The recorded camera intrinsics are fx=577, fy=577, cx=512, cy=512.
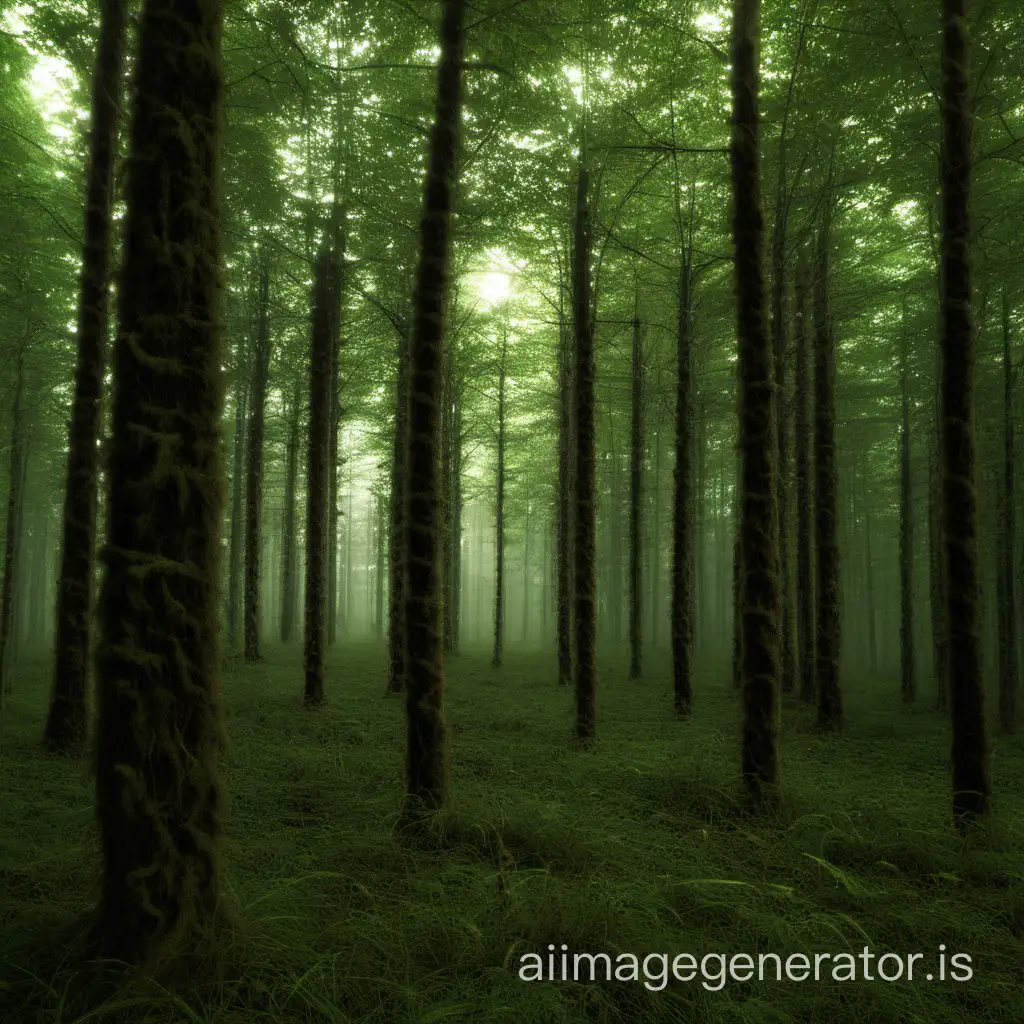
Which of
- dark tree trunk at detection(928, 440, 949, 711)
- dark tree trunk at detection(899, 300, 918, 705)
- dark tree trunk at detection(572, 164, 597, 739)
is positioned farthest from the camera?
dark tree trunk at detection(899, 300, 918, 705)

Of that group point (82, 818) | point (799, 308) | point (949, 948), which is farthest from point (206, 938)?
point (799, 308)

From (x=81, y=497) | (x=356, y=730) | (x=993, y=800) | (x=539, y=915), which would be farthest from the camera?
(x=356, y=730)

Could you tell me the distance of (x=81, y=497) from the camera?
274 inches

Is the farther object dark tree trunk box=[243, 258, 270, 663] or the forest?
dark tree trunk box=[243, 258, 270, 663]

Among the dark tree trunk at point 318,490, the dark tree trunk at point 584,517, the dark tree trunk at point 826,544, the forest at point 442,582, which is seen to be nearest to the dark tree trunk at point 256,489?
the forest at point 442,582

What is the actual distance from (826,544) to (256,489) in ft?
44.2

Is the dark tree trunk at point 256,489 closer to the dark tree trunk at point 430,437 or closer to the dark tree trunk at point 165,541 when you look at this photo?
the dark tree trunk at point 430,437

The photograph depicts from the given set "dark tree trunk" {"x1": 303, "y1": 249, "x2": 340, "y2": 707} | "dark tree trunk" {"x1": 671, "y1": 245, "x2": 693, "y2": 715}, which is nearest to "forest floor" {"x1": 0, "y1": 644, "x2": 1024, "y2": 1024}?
"dark tree trunk" {"x1": 303, "y1": 249, "x2": 340, "y2": 707}

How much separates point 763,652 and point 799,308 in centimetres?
867

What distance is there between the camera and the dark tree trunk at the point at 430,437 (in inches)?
209

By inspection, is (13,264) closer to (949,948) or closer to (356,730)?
(356,730)

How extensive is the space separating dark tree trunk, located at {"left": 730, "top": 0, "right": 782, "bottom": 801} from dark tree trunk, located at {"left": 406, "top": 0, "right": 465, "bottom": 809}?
9.27 feet

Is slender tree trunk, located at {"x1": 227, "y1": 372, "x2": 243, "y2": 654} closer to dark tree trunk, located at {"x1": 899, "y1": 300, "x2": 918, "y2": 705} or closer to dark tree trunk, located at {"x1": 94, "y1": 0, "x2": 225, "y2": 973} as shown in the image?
dark tree trunk, located at {"x1": 94, "y1": 0, "x2": 225, "y2": 973}

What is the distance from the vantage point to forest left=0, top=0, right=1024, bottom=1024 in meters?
2.88
